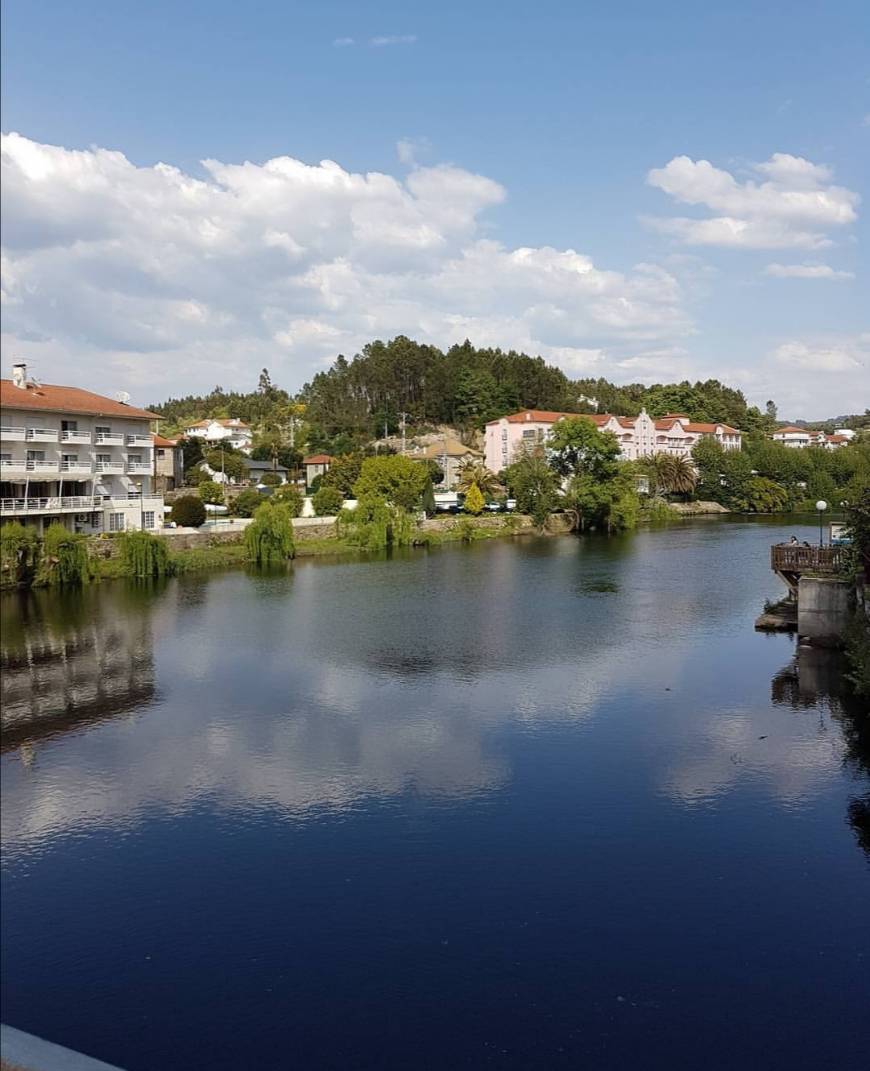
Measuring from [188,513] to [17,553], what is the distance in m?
9.77

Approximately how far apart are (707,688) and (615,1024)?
35.0 ft

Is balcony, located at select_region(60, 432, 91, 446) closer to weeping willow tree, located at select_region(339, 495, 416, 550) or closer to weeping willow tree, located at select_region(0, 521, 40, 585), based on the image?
weeping willow tree, located at select_region(0, 521, 40, 585)

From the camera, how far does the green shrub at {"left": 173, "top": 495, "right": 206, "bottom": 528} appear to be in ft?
129

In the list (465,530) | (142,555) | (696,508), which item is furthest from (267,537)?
(696,508)

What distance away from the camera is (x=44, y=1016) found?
800cm

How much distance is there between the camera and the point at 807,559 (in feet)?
71.8

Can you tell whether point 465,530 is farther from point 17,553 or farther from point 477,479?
point 17,553

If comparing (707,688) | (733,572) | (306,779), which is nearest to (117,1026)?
(306,779)

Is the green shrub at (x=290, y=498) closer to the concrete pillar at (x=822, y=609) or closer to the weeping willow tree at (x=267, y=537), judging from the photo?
the weeping willow tree at (x=267, y=537)

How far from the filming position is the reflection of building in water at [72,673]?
16.2 meters

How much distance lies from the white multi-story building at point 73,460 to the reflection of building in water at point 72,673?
9162 millimetres

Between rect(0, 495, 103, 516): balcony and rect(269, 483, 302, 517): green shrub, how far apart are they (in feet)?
39.1

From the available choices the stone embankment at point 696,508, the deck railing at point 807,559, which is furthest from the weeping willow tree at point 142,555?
the stone embankment at point 696,508

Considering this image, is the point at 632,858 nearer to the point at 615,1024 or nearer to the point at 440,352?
the point at 615,1024
